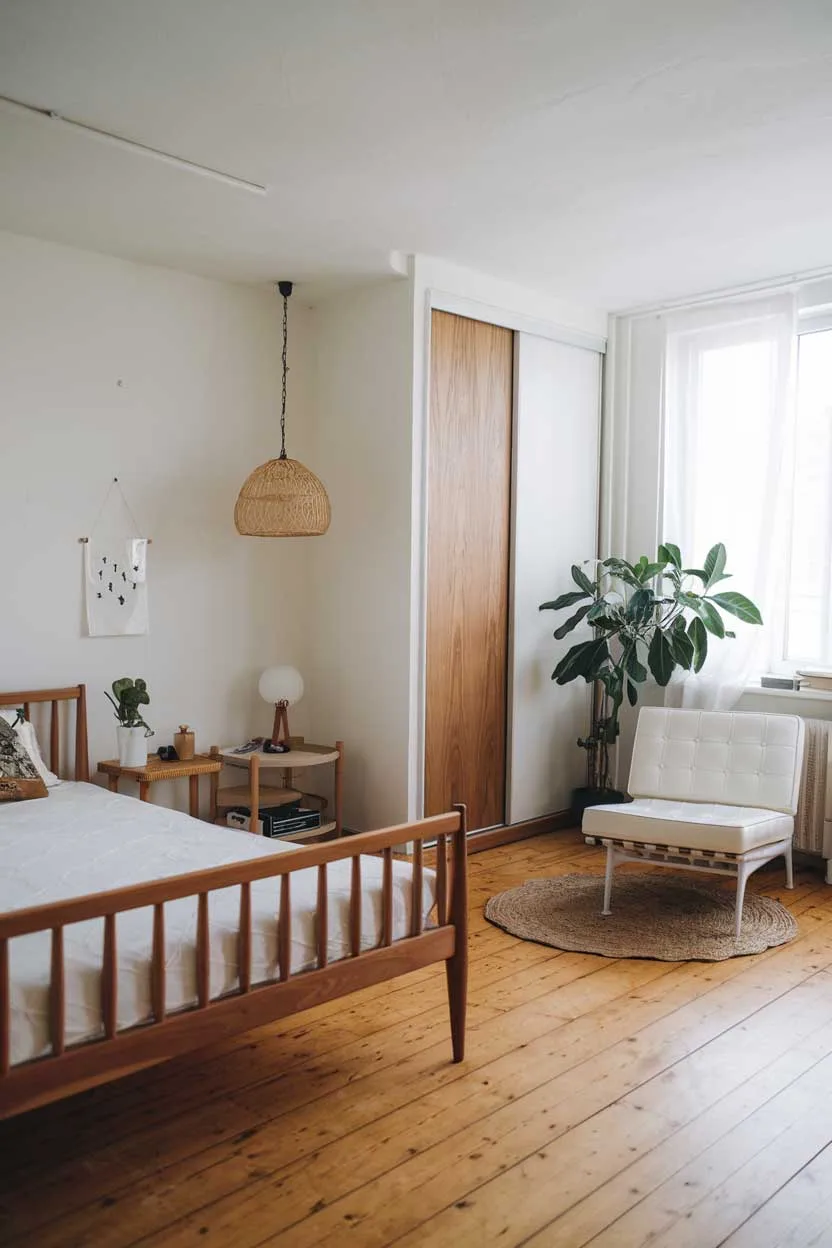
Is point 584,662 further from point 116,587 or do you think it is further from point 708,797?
point 116,587

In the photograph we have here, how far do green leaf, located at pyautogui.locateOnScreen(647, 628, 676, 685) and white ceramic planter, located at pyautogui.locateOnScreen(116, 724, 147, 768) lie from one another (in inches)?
94.0

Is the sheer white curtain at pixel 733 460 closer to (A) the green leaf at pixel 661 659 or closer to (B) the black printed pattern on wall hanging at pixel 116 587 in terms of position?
(A) the green leaf at pixel 661 659

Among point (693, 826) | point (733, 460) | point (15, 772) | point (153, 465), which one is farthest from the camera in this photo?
point (733, 460)

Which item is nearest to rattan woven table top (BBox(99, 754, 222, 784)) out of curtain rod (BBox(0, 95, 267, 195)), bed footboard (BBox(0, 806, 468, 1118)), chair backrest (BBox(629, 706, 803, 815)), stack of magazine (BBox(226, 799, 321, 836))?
stack of magazine (BBox(226, 799, 321, 836))

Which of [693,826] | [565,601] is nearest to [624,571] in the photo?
[565,601]

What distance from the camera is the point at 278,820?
15.4 ft

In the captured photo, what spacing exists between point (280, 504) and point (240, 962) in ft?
8.61

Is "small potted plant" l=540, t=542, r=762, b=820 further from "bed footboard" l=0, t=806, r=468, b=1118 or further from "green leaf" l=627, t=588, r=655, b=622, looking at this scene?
"bed footboard" l=0, t=806, r=468, b=1118

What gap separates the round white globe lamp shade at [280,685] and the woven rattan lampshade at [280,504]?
2.18 ft

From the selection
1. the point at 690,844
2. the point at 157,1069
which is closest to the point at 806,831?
the point at 690,844

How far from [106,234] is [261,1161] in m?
3.53

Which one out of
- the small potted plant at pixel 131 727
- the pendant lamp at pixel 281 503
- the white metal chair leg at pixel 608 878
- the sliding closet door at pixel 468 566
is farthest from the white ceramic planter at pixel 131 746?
the white metal chair leg at pixel 608 878

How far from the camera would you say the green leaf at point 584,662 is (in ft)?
17.1

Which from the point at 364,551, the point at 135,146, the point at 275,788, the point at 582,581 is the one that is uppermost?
the point at 135,146
